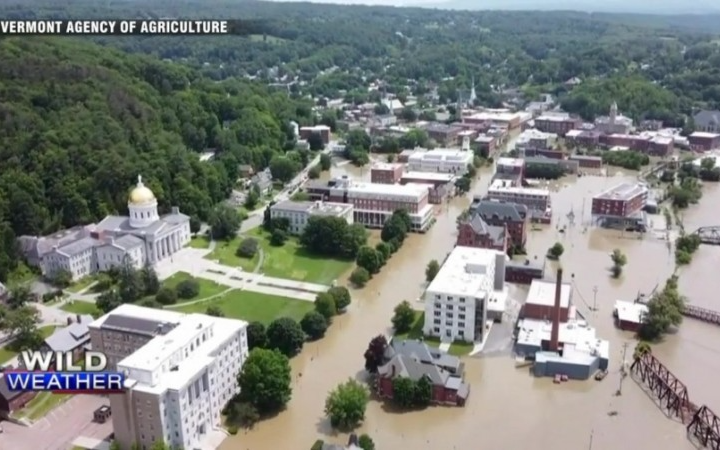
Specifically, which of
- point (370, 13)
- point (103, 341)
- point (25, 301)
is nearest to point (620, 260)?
point (103, 341)

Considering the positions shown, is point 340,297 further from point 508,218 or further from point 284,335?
point 508,218

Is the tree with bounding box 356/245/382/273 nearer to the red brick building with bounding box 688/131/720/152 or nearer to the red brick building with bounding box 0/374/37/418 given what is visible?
the red brick building with bounding box 0/374/37/418

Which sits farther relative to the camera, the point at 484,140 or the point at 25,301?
the point at 484,140

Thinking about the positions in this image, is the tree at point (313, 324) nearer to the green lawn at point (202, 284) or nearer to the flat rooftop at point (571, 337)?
the green lawn at point (202, 284)

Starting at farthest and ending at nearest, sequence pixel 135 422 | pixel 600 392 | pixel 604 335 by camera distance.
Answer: pixel 604 335 < pixel 600 392 < pixel 135 422

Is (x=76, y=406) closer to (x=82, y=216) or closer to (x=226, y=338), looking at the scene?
(x=226, y=338)

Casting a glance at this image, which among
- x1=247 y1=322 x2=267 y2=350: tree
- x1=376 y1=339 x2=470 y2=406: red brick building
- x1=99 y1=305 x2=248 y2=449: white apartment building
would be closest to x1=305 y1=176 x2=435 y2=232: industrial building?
x1=247 y1=322 x2=267 y2=350: tree
